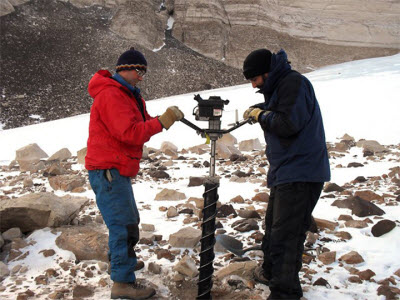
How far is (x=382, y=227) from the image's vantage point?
356cm

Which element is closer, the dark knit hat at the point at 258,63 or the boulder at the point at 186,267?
the dark knit hat at the point at 258,63

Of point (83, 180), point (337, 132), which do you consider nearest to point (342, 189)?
point (83, 180)

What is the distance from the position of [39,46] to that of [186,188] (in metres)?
19.4

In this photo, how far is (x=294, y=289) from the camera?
8.34 feet

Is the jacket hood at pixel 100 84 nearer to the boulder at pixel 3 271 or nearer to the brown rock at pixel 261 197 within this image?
the boulder at pixel 3 271

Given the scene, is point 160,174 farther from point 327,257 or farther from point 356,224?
point 327,257

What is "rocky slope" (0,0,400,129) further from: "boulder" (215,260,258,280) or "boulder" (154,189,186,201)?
"boulder" (215,260,258,280)

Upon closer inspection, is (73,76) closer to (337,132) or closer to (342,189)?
(337,132)

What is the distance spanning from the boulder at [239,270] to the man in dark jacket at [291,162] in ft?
1.70

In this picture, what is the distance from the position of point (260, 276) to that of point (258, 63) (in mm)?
1628

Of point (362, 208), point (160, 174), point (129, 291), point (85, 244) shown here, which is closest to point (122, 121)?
point (129, 291)

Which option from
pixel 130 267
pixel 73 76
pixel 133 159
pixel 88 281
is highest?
pixel 73 76

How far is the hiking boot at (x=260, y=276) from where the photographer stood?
2.90 meters

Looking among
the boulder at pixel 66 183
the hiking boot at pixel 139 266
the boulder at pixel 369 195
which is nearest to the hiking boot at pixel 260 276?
the hiking boot at pixel 139 266
